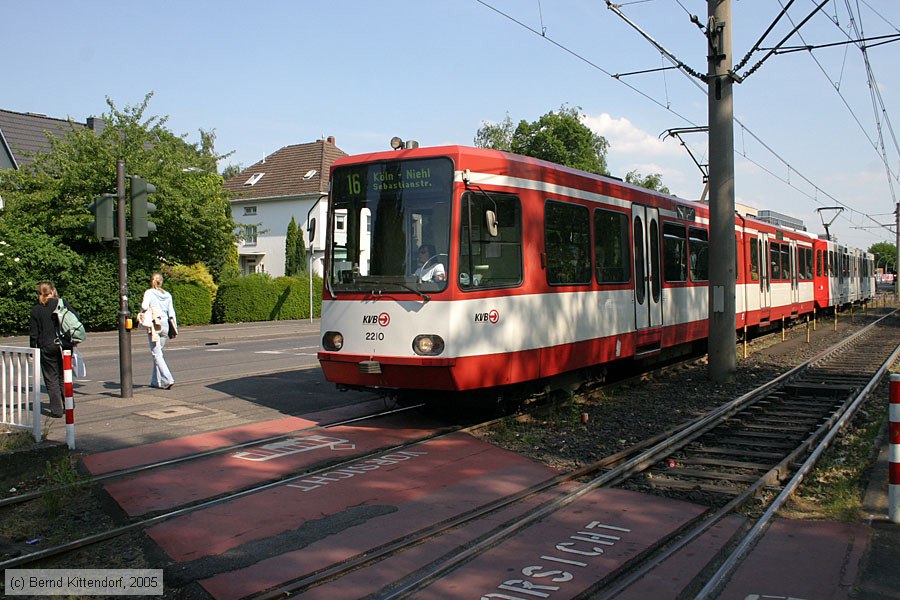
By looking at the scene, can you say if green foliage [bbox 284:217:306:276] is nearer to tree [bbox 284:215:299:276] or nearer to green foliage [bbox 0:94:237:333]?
tree [bbox 284:215:299:276]

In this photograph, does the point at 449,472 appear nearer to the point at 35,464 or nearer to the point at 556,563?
the point at 556,563

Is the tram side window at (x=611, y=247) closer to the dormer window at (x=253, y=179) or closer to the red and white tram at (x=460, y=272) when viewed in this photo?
the red and white tram at (x=460, y=272)

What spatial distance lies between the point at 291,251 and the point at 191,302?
17191mm

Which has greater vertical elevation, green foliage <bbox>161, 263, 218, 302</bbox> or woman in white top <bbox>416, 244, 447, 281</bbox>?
green foliage <bbox>161, 263, 218, 302</bbox>

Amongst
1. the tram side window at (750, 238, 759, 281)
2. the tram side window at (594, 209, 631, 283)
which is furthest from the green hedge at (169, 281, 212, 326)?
the tram side window at (594, 209, 631, 283)

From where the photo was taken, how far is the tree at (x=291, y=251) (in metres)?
46.6

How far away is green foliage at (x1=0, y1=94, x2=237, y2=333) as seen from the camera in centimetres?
2419

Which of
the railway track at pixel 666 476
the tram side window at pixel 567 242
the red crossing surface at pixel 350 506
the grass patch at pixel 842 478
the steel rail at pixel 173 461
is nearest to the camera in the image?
the railway track at pixel 666 476

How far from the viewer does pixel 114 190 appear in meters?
25.1

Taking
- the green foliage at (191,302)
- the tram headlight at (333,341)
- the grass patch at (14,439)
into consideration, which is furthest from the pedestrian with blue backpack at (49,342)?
the green foliage at (191,302)

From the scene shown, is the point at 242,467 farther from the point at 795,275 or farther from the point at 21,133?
the point at 21,133

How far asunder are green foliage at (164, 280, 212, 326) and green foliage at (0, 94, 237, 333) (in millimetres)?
1113

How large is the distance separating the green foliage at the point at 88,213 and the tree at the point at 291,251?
673 inches

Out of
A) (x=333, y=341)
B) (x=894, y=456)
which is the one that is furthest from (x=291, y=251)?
(x=894, y=456)
